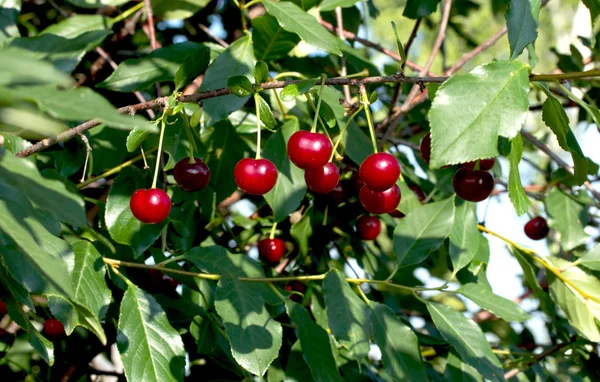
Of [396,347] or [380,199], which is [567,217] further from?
[396,347]

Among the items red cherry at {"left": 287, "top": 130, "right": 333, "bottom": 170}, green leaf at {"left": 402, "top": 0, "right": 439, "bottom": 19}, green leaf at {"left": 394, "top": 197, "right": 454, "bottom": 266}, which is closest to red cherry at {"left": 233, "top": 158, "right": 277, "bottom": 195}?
red cherry at {"left": 287, "top": 130, "right": 333, "bottom": 170}

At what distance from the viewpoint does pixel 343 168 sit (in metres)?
1.42

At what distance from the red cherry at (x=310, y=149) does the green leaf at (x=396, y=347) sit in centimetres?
24

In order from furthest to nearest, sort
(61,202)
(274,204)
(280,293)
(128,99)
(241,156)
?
(128,99)
(241,156)
(274,204)
(280,293)
(61,202)

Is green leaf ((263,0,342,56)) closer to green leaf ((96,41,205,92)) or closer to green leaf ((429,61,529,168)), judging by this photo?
green leaf ((96,41,205,92))

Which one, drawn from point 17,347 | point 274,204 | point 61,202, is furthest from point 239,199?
point 61,202

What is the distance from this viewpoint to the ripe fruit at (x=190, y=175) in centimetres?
99

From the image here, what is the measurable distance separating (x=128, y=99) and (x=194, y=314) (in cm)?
Result: 67

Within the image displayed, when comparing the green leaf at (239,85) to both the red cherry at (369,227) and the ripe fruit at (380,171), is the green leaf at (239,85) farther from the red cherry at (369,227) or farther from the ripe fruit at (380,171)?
the red cherry at (369,227)

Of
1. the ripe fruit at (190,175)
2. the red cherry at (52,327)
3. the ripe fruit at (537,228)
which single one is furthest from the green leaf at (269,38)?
the ripe fruit at (537,228)

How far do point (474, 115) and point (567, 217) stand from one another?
0.93m

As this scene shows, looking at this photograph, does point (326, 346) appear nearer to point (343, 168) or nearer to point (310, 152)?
point (310, 152)

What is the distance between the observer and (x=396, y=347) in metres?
0.94

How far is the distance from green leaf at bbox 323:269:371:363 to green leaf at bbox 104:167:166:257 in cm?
30
